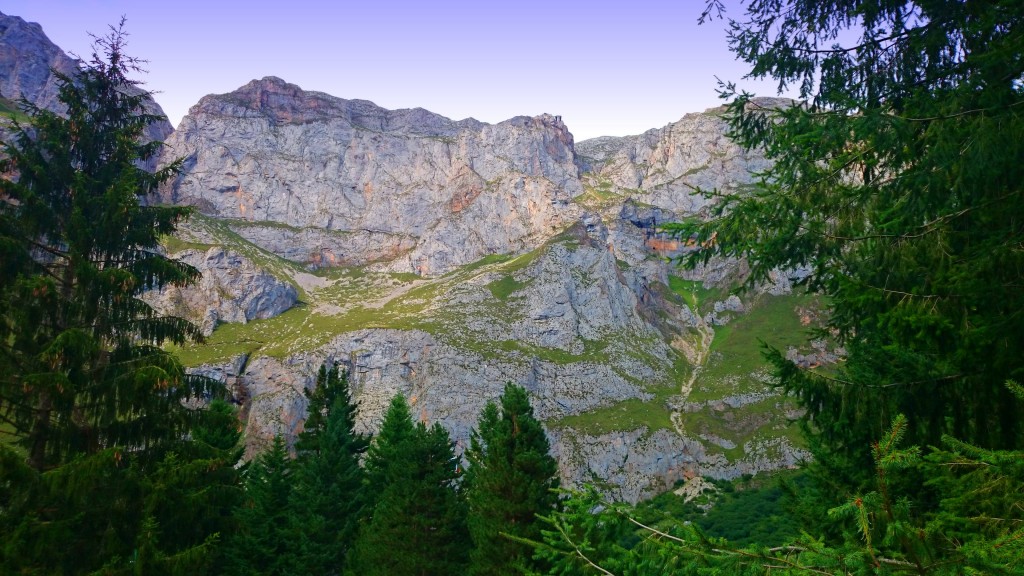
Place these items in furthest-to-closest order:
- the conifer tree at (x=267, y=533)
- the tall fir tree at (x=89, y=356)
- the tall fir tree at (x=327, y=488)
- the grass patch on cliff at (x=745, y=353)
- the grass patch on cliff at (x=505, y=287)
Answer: the grass patch on cliff at (x=505, y=287)
the grass patch on cliff at (x=745, y=353)
the tall fir tree at (x=327, y=488)
the conifer tree at (x=267, y=533)
the tall fir tree at (x=89, y=356)

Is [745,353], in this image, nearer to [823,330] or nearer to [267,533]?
[267,533]

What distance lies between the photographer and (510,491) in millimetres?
23203

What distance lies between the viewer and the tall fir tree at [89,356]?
34.2 ft

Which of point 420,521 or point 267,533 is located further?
point 267,533

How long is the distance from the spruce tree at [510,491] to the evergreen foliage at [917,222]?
50.7 feet

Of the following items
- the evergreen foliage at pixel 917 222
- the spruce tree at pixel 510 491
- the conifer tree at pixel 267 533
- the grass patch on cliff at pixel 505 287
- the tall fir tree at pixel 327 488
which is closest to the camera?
the evergreen foliage at pixel 917 222

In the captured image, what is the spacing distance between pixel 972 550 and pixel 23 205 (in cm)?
1732

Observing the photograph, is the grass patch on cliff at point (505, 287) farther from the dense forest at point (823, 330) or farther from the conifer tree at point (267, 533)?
the dense forest at point (823, 330)

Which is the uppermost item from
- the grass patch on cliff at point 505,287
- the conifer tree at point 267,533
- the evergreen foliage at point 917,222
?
the evergreen foliage at point 917,222

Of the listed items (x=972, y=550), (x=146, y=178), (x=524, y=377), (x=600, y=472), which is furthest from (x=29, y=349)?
(x=524, y=377)

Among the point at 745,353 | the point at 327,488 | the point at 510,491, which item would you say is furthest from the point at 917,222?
the point at 745,353

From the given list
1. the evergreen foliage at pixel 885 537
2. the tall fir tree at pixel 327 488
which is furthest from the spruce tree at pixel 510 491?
the evergreen foliage at pixel 885 537

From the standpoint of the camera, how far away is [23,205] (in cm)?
1256

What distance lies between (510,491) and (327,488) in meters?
22.0
